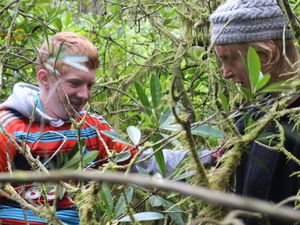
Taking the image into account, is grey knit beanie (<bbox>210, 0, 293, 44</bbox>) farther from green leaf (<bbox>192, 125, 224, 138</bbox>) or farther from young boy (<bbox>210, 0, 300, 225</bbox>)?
green leaf (<bbox>192, 125, 224, 138</bbox>)

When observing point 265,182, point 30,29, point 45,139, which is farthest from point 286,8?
point 30,29

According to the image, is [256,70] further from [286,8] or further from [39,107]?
[39,107]

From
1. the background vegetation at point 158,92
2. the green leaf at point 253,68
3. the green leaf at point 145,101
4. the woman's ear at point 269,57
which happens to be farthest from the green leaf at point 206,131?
the woman's ear at point 269,57

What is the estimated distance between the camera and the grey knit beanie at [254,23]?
1.69 metres

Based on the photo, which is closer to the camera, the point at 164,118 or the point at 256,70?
the point at 256,70

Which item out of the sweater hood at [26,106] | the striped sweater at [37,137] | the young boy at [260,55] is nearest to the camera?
the young boy at [260,55]

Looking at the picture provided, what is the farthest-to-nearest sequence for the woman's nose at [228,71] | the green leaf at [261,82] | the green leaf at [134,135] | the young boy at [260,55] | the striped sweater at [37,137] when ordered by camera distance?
the striped sweater at [37,137], the woman's nose at [228,71], the young boy at [260,55], the green leaf at [134,135], the green leaf at [261,82]

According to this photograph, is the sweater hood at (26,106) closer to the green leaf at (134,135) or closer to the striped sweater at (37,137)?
the striped sweater at (37,137)

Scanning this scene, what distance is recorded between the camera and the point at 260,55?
1.68 m

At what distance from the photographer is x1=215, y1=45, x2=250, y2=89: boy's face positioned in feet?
5.62

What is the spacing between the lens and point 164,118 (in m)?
1.21

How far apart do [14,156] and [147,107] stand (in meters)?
1.05

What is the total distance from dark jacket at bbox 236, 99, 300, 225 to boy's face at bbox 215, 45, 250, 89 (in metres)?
0.21

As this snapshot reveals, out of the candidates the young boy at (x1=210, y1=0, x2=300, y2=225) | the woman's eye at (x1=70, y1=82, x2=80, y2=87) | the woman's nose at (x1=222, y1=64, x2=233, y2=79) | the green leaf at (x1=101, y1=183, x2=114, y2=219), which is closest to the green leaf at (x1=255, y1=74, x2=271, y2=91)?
the green leaf at (x1=101, y1=183, x2=114, y2=219)
